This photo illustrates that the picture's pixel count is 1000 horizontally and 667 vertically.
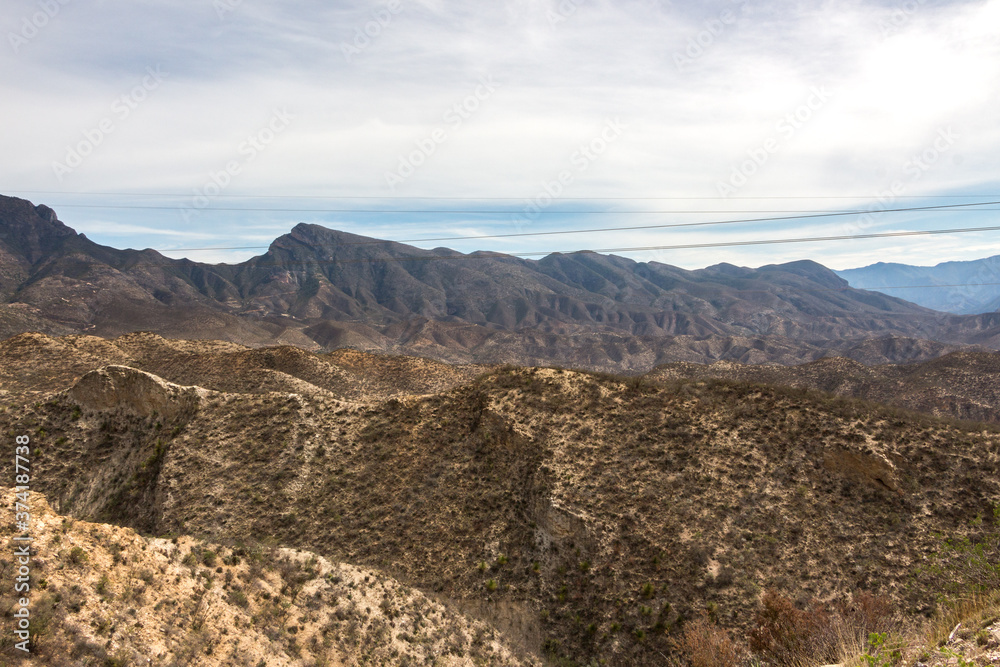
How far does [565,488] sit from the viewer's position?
82.4 ft

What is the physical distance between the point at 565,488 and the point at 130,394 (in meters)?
26.2

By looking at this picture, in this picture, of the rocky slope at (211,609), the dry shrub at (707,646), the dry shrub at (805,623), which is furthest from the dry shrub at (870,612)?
the rocky slope at (211,609)

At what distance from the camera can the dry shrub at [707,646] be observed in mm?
16656

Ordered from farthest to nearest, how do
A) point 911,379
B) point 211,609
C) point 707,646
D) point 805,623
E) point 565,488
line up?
point 911,379 → point 565,488 → point 707,646 → point 805,623 → point 211,609

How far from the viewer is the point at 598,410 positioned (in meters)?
29.9

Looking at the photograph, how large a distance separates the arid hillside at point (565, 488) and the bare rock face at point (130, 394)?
125mm

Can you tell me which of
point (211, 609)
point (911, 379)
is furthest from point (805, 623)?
point (911, 379)

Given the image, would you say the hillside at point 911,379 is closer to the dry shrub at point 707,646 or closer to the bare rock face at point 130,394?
the dry shrub at point 707,646

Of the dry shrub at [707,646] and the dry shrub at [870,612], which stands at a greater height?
the dry shrub at [870,612]

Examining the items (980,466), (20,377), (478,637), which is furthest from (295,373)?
(980,466)

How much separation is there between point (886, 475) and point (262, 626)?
2681 centimetres

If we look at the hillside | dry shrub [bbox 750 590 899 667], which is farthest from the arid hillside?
the hillside

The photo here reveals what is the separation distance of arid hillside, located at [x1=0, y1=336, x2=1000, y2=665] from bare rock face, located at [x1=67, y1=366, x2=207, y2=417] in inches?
4.9

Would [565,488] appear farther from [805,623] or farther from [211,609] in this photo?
[211,609]
